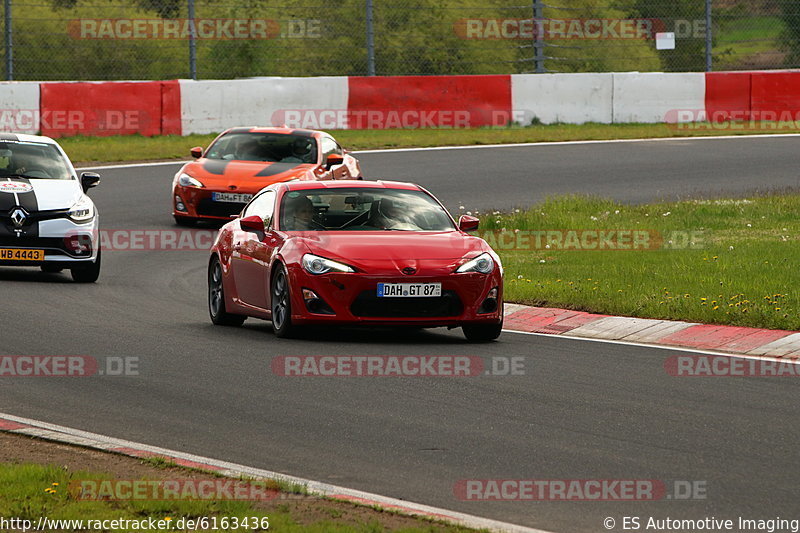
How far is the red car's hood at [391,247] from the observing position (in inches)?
459

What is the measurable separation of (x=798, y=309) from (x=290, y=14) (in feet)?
72.1

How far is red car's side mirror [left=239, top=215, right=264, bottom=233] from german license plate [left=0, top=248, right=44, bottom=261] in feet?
13.8

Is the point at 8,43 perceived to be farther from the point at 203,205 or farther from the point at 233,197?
the point at 233,197

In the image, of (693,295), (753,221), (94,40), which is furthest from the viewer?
(94,40)

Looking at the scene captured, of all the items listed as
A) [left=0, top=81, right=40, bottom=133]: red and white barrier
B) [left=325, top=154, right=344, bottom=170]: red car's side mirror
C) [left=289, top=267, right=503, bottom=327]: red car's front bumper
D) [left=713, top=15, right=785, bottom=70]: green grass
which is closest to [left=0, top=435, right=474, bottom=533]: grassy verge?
[left=289, top=267, right=503, bottom=327]: red car's front bumper

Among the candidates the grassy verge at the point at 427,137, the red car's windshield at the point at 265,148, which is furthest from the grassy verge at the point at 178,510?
the grassy verge at the point at 427,137

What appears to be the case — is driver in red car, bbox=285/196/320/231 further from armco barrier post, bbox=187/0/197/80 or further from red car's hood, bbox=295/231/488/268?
armco barrier post, bbox=187/0/197/80

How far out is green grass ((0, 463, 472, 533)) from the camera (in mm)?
6258

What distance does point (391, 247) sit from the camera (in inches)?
466

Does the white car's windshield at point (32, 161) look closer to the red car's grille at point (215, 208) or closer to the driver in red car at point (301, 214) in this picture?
the red car's grille at point (215, 208)

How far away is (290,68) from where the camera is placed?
31547 millimetres

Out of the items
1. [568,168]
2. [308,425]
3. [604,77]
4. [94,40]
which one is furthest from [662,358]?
[94,40]

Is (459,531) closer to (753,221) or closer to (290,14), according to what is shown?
(753,221)

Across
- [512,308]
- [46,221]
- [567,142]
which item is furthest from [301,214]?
[567,142]
